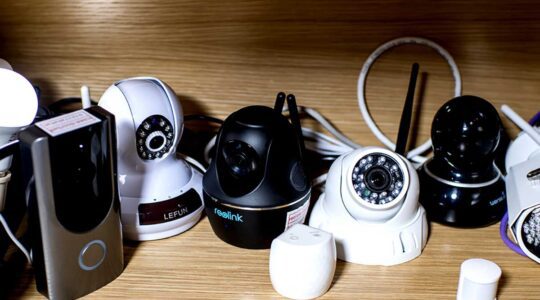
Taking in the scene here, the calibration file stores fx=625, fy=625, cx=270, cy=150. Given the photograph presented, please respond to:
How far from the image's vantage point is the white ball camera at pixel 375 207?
2.29 feet

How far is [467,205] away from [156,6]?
0.48m

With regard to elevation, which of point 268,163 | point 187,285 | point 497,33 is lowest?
point 187,285

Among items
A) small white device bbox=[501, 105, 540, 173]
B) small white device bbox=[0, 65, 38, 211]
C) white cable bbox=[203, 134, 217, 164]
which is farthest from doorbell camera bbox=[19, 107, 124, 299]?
small white device bbox=[501, 105, 540, 173]

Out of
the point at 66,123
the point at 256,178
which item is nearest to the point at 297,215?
the point at 256,178

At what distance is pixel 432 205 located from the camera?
776 mm

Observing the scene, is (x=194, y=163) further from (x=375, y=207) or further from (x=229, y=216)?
(x=375, y=207)

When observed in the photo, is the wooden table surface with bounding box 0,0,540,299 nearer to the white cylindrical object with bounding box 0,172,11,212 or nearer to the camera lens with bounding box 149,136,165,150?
the camera lens with bounding box 149,136,165,150

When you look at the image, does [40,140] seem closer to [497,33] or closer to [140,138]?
[140,138]

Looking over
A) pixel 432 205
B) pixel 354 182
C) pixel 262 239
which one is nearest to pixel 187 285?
pixel 262 239

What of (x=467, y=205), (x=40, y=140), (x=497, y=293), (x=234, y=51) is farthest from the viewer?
(x=234, y=51)

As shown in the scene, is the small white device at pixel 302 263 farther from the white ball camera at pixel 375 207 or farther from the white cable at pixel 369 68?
the white cable at pixel 369 68

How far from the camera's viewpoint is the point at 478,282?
613 mm

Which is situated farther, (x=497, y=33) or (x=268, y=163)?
(x=497, y=33)

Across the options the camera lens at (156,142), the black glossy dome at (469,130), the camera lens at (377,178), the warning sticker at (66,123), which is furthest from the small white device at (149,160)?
the black glossy dome at (469,130)
